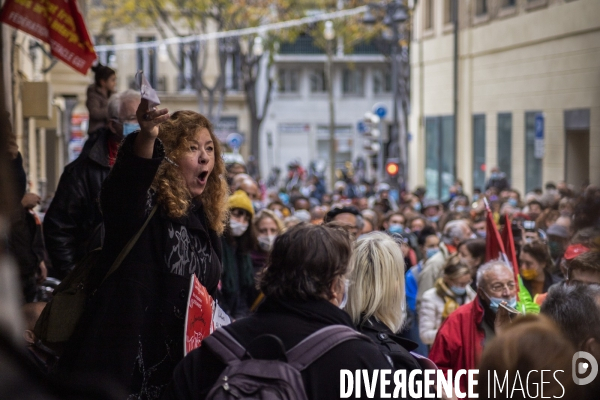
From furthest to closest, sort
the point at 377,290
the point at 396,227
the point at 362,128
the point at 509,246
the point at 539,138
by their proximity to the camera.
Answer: the point at 362,128 → the point at 539,138 → the point at 396,227 → the point at 509,246 → the point at 377,290

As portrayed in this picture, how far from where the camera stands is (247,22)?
40.0 m

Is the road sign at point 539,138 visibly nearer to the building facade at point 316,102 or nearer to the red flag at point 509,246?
the red flag at point 509,246

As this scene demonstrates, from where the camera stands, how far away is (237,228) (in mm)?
7828

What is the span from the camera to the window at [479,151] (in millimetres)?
27688

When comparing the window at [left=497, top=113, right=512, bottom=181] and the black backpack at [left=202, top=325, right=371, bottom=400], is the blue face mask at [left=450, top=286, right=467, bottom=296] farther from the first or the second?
the window at [left=497, top=113, right=512, bottom=181]

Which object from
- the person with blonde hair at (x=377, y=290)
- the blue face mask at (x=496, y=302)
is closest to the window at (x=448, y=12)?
the blue face mask at (x=496, y=302)

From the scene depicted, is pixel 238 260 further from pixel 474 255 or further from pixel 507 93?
pixel 507 93

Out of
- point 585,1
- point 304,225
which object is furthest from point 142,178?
point 585,1

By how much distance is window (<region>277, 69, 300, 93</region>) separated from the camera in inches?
2547

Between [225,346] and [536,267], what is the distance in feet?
19.0

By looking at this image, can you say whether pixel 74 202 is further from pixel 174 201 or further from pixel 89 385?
pixel 89 385

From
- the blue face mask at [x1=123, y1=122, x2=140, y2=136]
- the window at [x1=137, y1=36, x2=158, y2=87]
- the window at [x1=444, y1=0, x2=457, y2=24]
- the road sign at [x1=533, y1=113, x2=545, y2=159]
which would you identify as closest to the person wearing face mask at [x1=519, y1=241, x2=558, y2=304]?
the blue face mask at [x1=123, y1=122, x2=140, y2=136]

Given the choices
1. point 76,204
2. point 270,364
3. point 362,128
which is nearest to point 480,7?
point 362,128

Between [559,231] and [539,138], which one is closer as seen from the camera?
[559,231]
